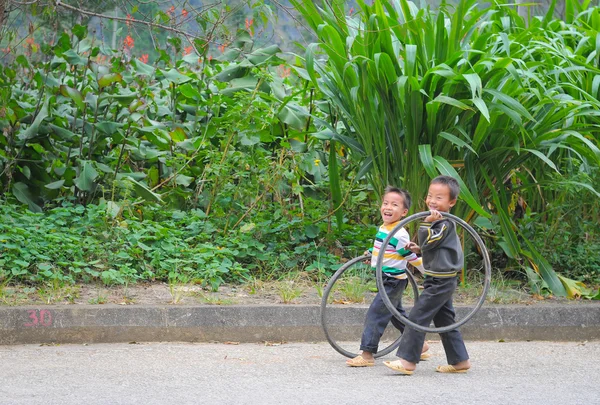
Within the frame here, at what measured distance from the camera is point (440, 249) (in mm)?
4570

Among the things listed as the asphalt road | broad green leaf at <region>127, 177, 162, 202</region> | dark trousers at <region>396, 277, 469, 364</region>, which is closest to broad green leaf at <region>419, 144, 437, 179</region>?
dark trousers at <region>396, 277, 469, 364</region>

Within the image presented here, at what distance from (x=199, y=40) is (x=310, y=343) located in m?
2.29

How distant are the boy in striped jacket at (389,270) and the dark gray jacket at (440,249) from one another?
121mm

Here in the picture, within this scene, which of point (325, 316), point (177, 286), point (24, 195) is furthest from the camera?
point (24, 195)

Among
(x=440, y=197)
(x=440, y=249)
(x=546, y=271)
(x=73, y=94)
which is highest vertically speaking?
(x=73, y=94)

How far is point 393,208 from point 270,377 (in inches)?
46.9

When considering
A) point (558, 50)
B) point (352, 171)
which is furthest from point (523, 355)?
point (352, 171)

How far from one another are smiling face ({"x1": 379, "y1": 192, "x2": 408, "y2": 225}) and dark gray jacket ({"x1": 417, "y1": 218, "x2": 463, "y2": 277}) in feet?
0.80

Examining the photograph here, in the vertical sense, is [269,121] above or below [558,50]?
below

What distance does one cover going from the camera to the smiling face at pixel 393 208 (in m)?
4.77

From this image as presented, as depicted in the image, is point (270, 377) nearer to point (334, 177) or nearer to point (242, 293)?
point (242, 293)

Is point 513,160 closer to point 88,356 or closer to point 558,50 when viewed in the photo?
point 558,50

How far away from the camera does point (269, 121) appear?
7.16 meters

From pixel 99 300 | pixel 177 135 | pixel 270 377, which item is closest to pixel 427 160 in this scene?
pixel 270 377
